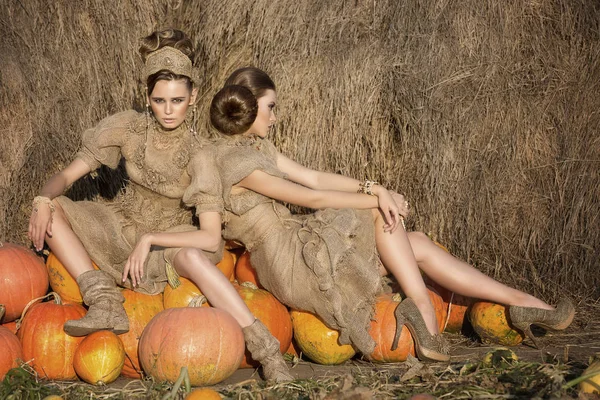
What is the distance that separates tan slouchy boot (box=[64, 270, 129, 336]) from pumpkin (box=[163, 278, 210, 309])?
239 millimetres

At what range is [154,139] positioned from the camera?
14.6ft

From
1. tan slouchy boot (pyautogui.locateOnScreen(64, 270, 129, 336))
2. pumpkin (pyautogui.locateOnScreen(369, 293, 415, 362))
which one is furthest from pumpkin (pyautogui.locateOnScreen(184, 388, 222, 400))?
pumpkin (pyautogui.locateOnScreen(369, 293, 415, 362))

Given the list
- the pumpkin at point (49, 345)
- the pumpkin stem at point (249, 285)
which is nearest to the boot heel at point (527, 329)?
the pumpkin stem at point (249, 285)

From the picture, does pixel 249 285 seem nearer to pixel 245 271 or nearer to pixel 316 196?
pixel 245 271

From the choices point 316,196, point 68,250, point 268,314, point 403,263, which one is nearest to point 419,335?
point 403,263

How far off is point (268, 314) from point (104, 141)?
1.38 metres

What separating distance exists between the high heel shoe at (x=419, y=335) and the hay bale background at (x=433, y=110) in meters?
0.99

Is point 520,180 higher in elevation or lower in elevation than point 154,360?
higher

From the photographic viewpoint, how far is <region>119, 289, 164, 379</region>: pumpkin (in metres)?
4.04

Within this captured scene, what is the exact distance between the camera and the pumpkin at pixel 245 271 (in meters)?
4.66

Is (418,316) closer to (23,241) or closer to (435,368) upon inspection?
(435,368)

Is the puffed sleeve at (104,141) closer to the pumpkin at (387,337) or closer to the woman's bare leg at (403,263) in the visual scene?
the woman's bare leg at (403,263)

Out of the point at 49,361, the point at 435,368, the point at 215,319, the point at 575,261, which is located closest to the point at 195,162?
the point at 215,319

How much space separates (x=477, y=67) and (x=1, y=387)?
3.40m
